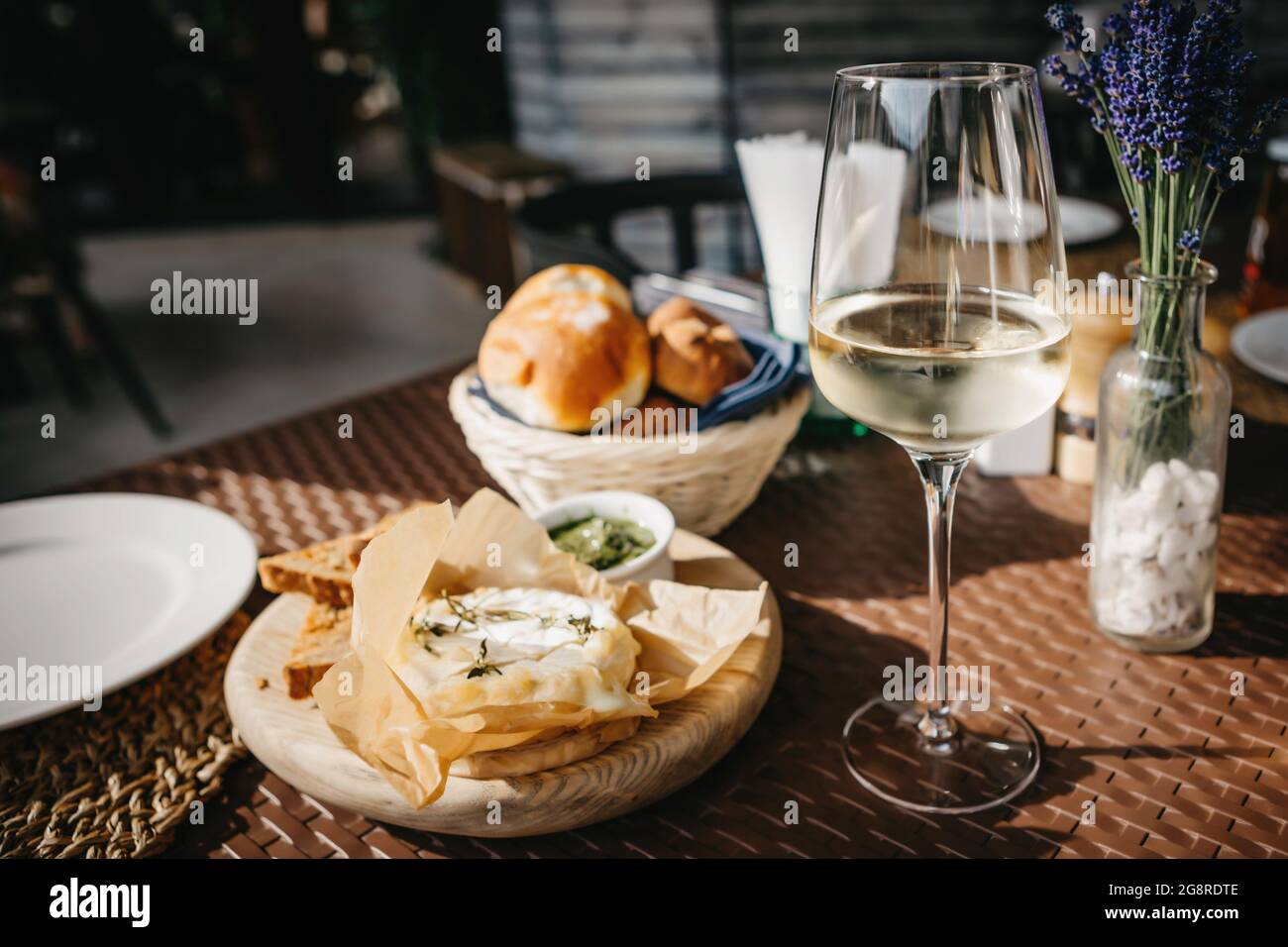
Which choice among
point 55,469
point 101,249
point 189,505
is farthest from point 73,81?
point 189,505

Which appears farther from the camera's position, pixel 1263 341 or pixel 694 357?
pixel 1263 341

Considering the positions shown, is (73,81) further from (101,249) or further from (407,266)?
(407,266)

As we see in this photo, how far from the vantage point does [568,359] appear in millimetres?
1083

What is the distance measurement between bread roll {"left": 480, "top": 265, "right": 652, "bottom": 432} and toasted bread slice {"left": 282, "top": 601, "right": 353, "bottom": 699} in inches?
11.9

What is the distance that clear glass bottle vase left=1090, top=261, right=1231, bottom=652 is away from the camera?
0.83m

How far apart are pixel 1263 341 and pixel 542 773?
1094 millimetres

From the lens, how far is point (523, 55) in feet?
14.4

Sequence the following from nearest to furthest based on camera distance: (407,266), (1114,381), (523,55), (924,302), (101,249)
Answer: (924,302) < (1114,381) < (523,55) < (407,266) < (101,249)

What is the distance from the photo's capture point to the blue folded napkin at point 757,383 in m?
1.05

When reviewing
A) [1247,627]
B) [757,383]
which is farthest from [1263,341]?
[757,383]

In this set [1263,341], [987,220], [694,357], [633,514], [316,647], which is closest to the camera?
[987,220]

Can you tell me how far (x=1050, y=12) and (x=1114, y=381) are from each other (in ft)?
0.94

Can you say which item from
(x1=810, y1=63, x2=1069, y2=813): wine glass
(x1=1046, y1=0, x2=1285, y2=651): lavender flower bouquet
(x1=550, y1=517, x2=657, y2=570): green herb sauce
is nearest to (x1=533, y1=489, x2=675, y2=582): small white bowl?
(x1=550, y1=517, x2=657, y2=570): green herb sauce

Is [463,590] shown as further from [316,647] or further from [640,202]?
[640,202]
